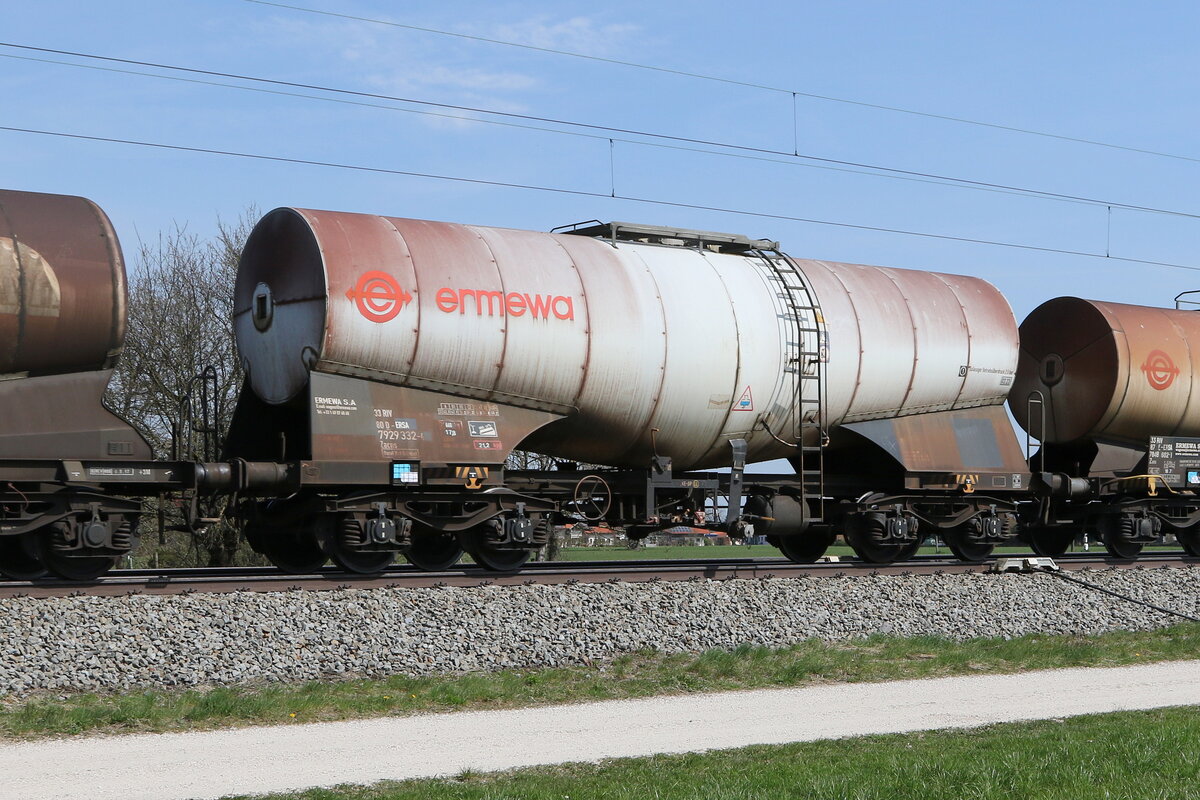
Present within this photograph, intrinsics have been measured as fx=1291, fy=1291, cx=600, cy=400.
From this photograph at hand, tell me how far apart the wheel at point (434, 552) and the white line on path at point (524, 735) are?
16.1 feet

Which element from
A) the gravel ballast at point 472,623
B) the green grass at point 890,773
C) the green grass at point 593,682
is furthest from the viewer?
the gravel ballast at point 472,623

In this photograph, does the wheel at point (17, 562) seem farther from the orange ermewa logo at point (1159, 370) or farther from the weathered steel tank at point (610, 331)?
the orange ermewa logo at point (1159, 370)

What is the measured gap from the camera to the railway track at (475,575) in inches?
477

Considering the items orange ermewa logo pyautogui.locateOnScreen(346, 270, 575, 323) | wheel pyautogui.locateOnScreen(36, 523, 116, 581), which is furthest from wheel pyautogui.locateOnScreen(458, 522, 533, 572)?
wheel pyautogui.locateOnScreen(36, 523, 116, 581)

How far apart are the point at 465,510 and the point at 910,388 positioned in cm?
647

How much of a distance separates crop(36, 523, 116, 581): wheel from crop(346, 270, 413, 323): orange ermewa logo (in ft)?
11.4

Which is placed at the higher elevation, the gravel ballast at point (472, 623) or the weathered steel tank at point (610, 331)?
the weathered steel tank at point (610, 331)

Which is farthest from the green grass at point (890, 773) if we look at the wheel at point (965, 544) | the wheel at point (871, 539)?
the wheel at point (965, 544)

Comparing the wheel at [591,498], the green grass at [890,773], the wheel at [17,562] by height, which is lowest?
the green grass at [890,773]

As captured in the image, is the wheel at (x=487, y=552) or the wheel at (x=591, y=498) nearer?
the wheel at (x=487, y=552)

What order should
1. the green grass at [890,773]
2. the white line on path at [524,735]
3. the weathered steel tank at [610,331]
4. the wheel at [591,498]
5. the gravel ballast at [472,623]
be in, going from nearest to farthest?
the green grass at [890,773], the white line on path at [524,735], the gravel ballast at [472,623], the weathered steel tank at [610,331], the wheel at [591,498]

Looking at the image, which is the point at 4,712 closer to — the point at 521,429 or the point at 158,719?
the point at 158,719

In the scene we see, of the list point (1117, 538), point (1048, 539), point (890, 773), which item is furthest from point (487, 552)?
point (1048, 539)

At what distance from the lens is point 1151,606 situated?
16047 mm
